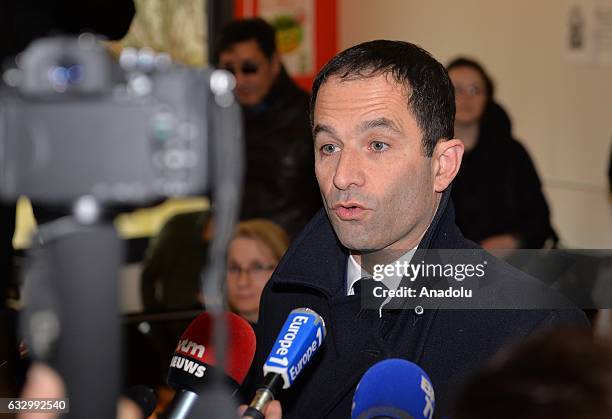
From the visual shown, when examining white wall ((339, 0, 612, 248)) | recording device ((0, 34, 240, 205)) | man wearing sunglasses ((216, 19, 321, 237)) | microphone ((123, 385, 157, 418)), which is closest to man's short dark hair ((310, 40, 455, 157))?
microphone ((123, 385, 157, 418))

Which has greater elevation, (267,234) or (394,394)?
(394,394)

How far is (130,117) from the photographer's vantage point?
34.8 inches

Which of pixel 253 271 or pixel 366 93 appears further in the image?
pixel 253 271

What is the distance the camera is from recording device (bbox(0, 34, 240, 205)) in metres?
0.86

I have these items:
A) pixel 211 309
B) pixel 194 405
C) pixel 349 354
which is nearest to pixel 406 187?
pixel 349 354

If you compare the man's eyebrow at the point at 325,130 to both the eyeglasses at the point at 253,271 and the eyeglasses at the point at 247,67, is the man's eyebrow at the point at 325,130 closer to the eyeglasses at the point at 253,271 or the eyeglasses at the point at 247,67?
the eyeglasses at the point at 253,271

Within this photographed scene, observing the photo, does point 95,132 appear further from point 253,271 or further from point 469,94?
point 469,94

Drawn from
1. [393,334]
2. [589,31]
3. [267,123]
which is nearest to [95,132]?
[393,334]

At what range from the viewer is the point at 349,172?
159 cm

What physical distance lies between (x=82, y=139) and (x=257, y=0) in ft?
15.8

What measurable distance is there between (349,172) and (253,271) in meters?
1.25

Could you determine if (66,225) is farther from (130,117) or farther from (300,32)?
(300,32)

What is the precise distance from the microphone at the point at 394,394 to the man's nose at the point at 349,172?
0.40m

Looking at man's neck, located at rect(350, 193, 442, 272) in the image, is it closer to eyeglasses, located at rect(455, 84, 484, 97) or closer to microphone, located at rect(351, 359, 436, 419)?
microphone, located at rect(351, 359, 436, 419)
